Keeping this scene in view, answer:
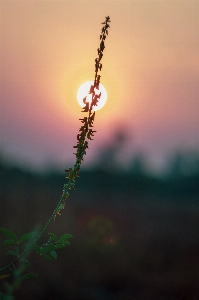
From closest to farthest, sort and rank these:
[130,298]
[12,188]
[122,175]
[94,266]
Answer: [130,298], [94,266], [12,188], [122,175]

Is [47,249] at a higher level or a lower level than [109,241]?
lower

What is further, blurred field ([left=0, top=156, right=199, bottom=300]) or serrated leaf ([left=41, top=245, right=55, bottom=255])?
blurred field ([left=0, top=156, right=199, bottom=300])

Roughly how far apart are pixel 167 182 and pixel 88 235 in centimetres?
2328

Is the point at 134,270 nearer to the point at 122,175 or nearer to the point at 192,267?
the point at 192,267

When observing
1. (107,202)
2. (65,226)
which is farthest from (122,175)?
(65,226)

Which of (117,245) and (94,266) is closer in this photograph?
(94,266)

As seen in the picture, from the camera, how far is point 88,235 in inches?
596

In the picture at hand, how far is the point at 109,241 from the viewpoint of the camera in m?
14.9

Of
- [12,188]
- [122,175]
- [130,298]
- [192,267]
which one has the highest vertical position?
[122,175]

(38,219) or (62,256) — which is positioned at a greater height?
(38,219)

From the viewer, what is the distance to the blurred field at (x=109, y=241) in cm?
1113

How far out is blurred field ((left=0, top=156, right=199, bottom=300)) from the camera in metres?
11.1

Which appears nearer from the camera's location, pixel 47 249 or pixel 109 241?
pixel 47 249

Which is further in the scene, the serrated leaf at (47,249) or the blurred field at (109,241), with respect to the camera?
the blurred field at (109,241)
